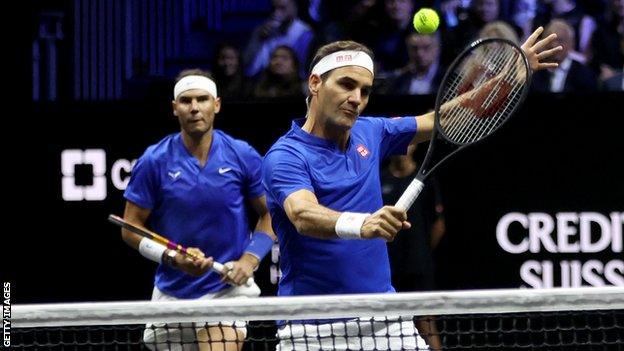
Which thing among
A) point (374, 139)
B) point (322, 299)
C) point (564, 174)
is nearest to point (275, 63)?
point (564, 174)

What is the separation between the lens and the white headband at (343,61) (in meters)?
5.82

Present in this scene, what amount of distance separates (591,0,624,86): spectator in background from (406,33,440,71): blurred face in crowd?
1.01m

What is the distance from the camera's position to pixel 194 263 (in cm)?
746

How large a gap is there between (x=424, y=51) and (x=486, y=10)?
61cm

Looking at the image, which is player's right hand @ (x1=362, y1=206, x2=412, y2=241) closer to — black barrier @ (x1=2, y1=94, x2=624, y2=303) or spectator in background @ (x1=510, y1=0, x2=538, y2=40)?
black barrier @ (x1=2, y1=94, x2=624, y2=303)

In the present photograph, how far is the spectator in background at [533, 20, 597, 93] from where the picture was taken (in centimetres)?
955

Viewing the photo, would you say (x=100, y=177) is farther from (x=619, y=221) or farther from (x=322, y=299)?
(x=322, y=299)

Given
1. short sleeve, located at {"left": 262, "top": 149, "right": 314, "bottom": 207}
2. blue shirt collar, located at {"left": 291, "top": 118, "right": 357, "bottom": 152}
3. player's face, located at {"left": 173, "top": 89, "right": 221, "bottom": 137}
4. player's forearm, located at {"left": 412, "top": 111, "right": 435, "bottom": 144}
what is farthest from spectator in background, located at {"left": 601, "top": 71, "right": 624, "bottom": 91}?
short sleeve, located at {"left": 262, "top": 149, "right": 314, "bottom": 207}

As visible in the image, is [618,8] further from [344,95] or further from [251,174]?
[344,95]

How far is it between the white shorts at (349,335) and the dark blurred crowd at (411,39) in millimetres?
3575

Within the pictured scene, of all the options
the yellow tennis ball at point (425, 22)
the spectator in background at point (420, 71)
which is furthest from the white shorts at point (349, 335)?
the spectator in background at point (420, 71)

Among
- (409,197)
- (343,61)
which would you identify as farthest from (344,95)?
(409,197)

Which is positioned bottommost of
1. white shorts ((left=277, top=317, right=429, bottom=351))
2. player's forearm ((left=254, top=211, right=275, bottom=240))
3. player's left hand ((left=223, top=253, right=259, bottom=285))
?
white shorts ((left=277, top=317, right=429, bottom=351))

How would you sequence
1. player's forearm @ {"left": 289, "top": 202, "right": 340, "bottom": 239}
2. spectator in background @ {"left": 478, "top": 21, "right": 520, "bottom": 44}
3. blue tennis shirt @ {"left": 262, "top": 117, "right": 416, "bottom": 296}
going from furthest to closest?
spectator in background @ {"left": 478, "top": 21, "right": 520, "bottom": 44} → blue tennis shirt @ {"left": 262, "top": 117, "right": 416, "bottom": 296} → player's forearm @ {"left": 289, "top": 202, "right": 340, "bottom": 239}
